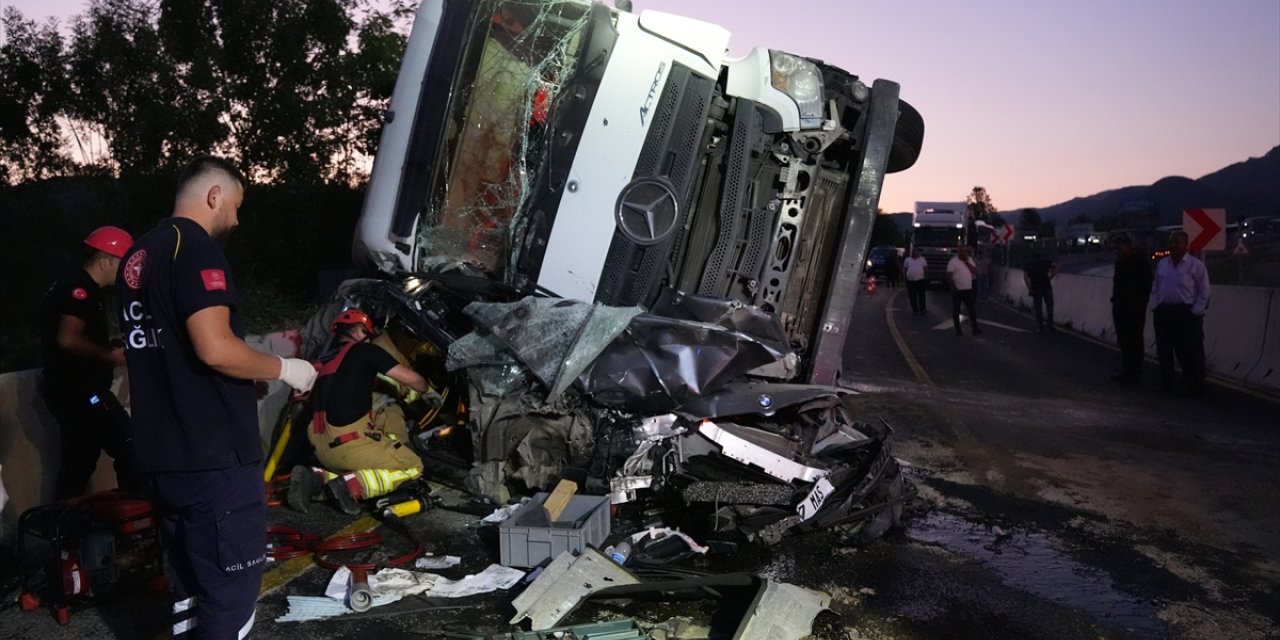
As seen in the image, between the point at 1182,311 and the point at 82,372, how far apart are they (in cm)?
992

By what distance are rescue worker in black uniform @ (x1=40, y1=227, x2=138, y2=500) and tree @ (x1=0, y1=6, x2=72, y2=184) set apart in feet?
28.6

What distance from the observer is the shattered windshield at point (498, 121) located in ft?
18.5

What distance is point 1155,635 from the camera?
12.8 feet

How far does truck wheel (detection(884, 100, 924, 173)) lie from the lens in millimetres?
6344

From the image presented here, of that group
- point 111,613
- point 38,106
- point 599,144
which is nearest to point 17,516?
point 111,613

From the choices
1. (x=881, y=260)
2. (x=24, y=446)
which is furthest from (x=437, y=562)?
(x=881, y=260)

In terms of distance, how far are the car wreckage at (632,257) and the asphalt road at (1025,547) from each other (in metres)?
0.41

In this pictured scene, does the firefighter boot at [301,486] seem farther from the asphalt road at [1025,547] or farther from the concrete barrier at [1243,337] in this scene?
the concrete barrier at [1243,337]

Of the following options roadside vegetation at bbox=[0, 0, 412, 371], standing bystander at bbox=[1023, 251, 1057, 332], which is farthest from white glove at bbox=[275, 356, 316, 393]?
standing bystander at bbox=[1023, 251, 1057, 332]

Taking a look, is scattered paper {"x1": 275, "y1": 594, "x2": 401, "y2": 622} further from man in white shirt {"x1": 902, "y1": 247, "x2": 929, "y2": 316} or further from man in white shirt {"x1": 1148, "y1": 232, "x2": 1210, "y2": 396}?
man in white shirt {"x1": 902, "y1": 247, "x2": 929, "y2": 316}

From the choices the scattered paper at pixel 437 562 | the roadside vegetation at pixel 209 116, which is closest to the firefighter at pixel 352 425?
the scattered paper at pixel 437 562

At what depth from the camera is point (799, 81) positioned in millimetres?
5691

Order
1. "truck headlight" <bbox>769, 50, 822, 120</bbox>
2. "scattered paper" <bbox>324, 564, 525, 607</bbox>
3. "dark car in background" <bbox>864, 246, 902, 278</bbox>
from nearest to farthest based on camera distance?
"scattered paper" <bbox>324, 564, 525, 607</bbox> < "truck headlight" <bbox>769, 50, 822, 120</bbox> < "dark car in background" <bbox>864, 246, 902, 278</bbox>

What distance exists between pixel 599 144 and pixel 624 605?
247cm
